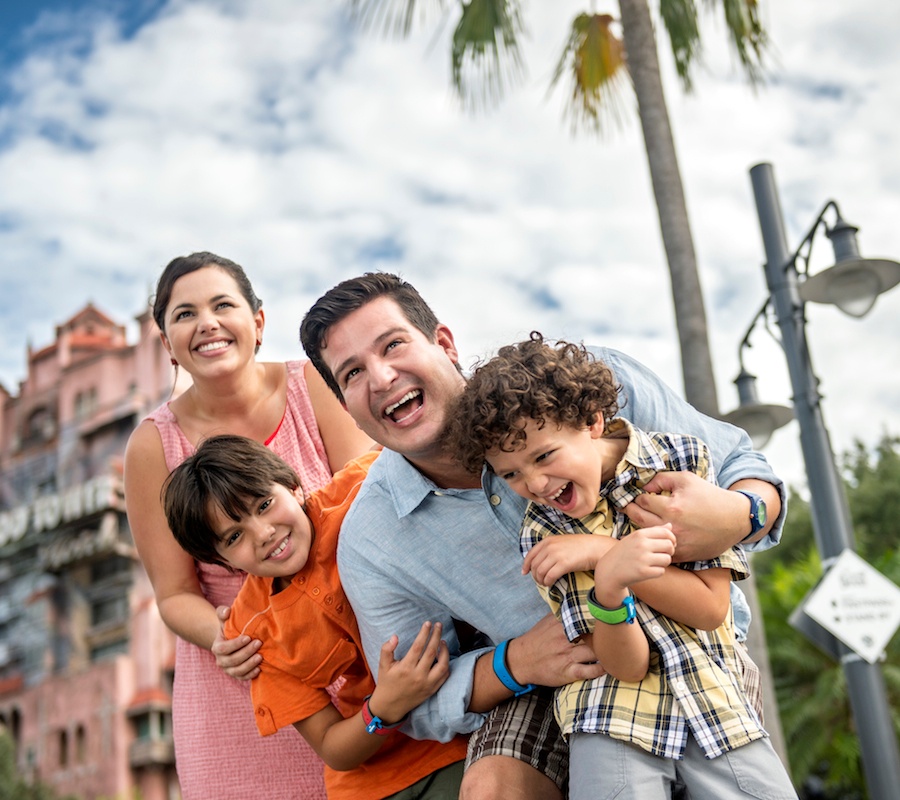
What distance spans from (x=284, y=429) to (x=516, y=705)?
4.49ft

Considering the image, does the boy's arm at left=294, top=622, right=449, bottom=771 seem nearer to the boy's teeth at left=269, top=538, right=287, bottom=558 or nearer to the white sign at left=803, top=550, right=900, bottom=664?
the boy's teeth at left=269, top=538, right=287, bottom=558

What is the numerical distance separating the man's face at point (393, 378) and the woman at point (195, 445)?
719 millimetres

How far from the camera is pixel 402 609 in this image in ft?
9.35

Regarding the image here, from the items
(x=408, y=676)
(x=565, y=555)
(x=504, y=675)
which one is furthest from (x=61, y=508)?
(x=565, y=555)

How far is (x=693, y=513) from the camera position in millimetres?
2332

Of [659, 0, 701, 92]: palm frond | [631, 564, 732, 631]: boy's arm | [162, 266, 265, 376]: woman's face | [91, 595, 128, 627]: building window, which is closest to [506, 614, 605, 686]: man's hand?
[631, 564, 732, 631]: boy's arm

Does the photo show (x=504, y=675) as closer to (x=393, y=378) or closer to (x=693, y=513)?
(x=693, y=513)

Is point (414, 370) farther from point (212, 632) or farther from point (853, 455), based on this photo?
point (853, 455)

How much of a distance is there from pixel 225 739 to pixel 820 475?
16.0 feet

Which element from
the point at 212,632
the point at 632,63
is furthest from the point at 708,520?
the point at 632,63

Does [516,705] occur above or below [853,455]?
below

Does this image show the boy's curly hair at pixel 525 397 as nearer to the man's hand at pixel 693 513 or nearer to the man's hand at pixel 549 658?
the man's hand at pixel 693 513

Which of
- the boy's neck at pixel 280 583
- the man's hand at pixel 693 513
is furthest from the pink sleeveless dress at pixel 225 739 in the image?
the man's hand at pixel 693 513

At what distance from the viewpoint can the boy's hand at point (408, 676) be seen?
8.73 ft
